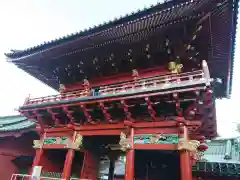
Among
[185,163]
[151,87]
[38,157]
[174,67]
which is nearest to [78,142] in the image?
[38,157]

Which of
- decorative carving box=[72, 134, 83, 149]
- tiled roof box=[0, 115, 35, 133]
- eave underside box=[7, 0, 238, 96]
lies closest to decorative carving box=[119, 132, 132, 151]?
decorative carving box=[72, 134, 83, 149]

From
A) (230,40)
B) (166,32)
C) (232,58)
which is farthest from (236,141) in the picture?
(166,32)

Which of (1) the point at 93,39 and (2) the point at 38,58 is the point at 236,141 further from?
(2) the point at 38,58

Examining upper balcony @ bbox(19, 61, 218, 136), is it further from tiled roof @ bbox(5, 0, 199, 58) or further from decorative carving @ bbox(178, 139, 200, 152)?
tiled roof @ bbox(5, 0, 199, 58)

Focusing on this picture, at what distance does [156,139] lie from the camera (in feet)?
26.6

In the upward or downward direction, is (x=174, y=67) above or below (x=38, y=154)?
above

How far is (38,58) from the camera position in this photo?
1270 centimetres

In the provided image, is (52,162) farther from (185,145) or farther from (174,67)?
(174,67)

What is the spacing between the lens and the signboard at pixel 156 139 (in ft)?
25.5

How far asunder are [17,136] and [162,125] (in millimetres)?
10626

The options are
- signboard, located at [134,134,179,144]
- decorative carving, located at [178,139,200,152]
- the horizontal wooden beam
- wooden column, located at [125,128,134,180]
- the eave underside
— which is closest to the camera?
decorative carving, located at [178,139,200,152]

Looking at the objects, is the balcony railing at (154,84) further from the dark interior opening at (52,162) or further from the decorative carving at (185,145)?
the dark interior opening at (52,162)

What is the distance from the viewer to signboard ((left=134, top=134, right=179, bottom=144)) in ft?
25.5

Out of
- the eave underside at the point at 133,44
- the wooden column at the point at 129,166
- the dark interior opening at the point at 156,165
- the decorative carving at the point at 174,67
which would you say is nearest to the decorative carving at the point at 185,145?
the wooden column at the point at 129,166
